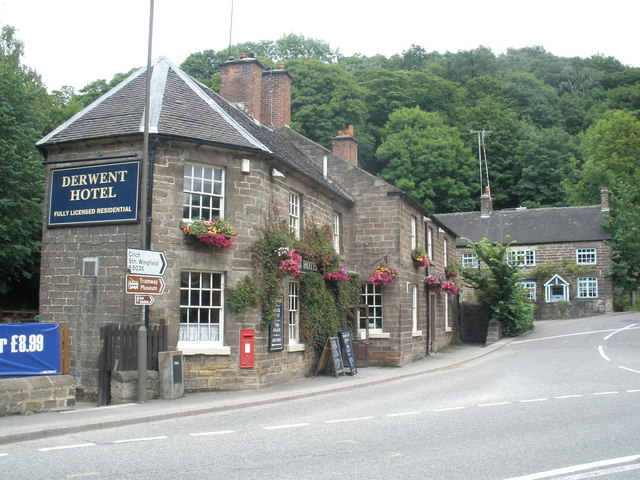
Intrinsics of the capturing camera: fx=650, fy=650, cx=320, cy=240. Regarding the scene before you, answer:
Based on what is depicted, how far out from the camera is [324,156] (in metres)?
24.0

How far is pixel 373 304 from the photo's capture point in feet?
75.7

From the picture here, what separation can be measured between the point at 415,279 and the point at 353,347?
16.7 feet

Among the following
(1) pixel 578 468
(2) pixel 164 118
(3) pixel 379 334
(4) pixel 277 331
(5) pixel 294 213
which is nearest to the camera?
(1) pixel 578 468

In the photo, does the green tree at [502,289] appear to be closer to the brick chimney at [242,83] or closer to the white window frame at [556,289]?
the brick chimney at [242,83]

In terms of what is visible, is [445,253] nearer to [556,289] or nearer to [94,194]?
[556,289]

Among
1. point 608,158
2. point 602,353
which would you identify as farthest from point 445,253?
point 608,158

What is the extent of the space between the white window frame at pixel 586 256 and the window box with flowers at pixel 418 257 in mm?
26895

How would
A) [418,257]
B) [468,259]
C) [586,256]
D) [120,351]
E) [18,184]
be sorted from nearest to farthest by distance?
[120,351] → [418,257] → [18,184] → [586,256] → [468,259]

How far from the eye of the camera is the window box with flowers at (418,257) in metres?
24.6

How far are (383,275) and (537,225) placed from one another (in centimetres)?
3115

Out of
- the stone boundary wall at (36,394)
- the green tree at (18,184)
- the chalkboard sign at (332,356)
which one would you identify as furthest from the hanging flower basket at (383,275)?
the green tree at (18,184)

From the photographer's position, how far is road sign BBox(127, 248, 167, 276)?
12898 millimetres

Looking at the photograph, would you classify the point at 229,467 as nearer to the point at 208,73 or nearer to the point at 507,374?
the point at 507,374

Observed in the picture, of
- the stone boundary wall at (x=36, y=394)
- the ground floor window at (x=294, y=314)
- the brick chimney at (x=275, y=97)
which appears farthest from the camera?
the brick chimney at (x=275, y=97)
